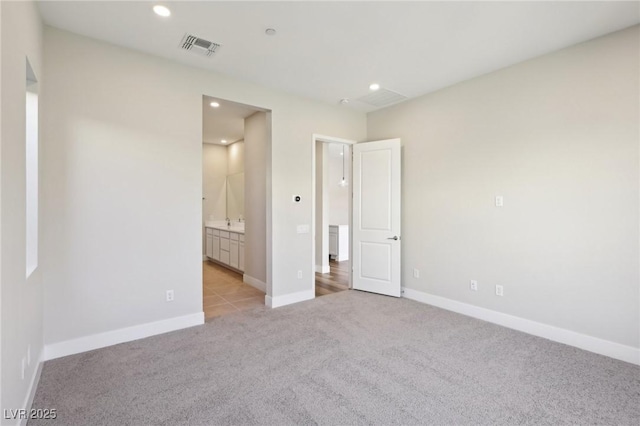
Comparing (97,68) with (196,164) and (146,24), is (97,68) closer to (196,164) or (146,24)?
(146,24)

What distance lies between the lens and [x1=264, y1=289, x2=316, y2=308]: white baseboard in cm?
409

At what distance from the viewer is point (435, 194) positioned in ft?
13.8

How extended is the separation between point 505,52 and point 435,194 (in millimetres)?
1793

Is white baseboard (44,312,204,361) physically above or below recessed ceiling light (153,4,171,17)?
below

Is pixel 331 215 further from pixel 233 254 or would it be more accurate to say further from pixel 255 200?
pixel 255 200

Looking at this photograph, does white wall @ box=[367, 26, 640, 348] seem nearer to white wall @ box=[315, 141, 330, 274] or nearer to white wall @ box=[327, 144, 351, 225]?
white wall @ box=[315, 141, 330, 274]

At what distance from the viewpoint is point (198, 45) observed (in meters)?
2.98

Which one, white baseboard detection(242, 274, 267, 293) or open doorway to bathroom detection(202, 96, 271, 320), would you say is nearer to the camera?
open doorway to bathroom detection(202, 96, 271, 320)

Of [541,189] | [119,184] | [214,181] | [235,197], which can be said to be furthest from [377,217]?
[214,181]

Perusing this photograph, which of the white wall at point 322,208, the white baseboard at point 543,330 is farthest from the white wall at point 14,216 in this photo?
the white wall at point 322,208

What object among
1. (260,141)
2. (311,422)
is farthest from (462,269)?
(260,141)

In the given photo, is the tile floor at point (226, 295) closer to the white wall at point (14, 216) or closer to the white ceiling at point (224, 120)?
the white wall at point (14, 216)

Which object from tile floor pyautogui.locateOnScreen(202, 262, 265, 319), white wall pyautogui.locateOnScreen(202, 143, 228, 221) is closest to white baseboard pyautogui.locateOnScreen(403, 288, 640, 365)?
tile floor pyautogui.locateOnScreen(202, 262, 265, 319)

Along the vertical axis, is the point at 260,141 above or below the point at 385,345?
above
